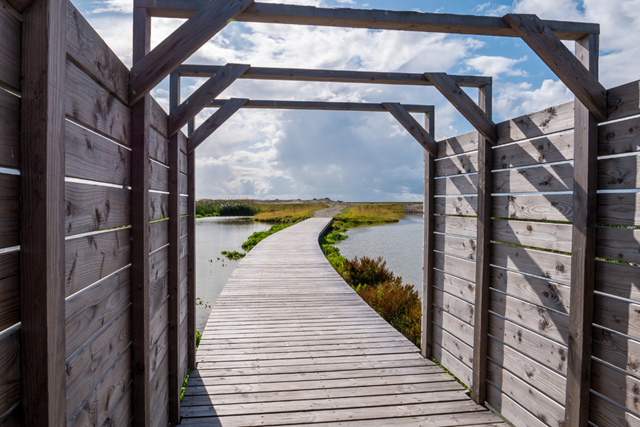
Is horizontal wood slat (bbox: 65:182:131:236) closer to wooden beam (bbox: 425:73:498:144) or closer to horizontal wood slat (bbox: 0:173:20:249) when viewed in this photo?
horizontal wood slat (bbox: 0:173:20:249)

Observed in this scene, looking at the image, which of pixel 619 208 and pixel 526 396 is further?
pixel 526 396


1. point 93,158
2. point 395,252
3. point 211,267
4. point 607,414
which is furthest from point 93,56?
point 395,252

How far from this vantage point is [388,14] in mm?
2076

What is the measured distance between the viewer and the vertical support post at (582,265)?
191 cm

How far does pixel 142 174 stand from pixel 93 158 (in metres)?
0.46

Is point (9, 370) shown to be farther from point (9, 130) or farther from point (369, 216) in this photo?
point (369, 216)

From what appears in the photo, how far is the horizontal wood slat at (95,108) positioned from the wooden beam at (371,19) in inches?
27.3

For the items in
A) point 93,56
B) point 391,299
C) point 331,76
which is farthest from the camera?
point 391,299

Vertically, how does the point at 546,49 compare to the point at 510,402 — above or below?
above

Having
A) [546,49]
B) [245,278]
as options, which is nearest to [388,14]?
[546,49]

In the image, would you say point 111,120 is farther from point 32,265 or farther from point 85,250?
point 32,265

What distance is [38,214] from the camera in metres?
0.93

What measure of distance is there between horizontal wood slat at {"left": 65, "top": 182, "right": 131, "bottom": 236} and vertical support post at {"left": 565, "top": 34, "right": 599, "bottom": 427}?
2.40m

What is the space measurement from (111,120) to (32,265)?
82 centimetres
